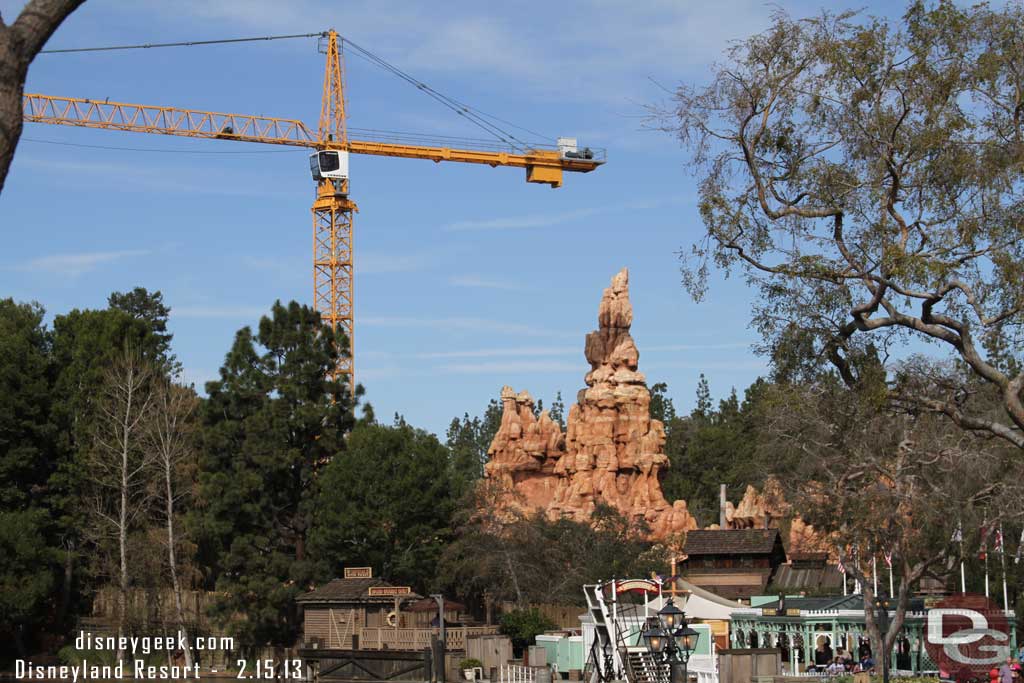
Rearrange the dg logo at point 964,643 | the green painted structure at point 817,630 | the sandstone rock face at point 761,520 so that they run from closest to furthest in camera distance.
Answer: the dg logo at point 964,643
the green painted structure at point 817,630
the sandstone rock face at point 761,520

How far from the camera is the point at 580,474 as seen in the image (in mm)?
79438

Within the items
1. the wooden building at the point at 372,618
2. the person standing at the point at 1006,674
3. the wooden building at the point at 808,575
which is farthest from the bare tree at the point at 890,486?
the wooden building at the point at 808,575

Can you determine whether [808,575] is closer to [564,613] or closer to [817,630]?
[564,613]

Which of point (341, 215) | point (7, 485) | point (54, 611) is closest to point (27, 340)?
point (7, 485)

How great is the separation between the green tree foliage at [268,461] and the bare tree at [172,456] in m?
1.31

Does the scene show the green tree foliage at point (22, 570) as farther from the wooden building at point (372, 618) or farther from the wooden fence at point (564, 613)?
the wooden fence at point (564, 613)

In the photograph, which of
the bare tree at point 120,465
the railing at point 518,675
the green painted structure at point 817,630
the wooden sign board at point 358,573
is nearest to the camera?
the railing at point 518,675

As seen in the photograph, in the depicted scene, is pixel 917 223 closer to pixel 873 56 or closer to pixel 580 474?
pixel 873 56

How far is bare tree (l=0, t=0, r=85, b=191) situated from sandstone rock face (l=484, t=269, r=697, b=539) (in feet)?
220

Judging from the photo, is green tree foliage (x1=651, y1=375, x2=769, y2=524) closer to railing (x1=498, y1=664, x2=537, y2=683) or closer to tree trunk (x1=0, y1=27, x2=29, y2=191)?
railing (x1=498, y1=664, x2=537, y2=683)

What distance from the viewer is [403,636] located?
153 ft

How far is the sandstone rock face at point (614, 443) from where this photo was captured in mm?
77625

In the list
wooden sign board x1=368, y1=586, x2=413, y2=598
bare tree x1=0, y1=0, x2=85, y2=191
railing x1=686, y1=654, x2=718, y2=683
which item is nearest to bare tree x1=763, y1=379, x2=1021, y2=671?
railing x1=686, y1=654, x2=718, y2=683

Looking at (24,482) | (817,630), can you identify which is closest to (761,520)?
(817,630)
